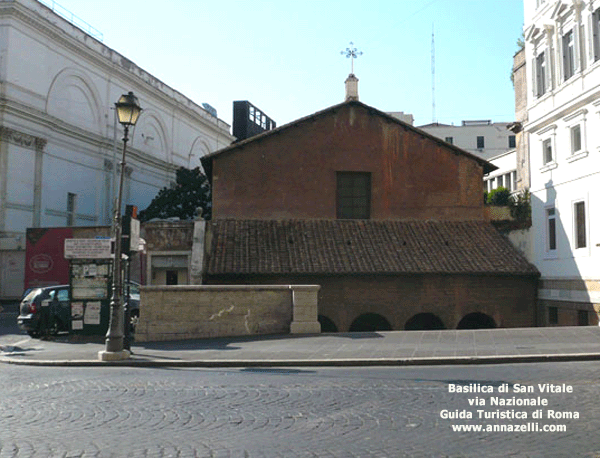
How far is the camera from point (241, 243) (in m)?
28.1

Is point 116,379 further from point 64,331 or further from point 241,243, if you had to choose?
point 241,243

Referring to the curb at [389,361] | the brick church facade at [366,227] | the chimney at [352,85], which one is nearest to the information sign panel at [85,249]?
the curb at [389,361]

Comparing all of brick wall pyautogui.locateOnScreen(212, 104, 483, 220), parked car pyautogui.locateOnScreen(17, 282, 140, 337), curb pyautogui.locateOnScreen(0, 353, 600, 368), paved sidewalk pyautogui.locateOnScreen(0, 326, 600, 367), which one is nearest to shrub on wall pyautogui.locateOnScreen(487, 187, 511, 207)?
brick wall pyautogui.locateOnScreen(212, 104, 483, 220)

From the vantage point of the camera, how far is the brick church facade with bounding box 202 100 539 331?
27.0m

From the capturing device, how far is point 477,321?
27.7m

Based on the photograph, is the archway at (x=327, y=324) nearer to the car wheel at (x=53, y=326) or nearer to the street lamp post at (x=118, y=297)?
the car wheel at (x=53, y=326)

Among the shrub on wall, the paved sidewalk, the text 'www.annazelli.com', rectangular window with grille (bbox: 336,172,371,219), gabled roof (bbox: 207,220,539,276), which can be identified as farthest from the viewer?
the shrub on wall

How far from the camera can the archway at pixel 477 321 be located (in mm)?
27531

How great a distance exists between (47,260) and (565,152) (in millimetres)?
23886

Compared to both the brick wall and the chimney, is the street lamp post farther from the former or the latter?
the chimney

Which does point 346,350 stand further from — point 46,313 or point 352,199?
point 352,199

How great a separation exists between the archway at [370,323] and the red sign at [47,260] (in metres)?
14.7

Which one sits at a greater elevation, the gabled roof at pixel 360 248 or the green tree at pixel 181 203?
the green tree at pixel 181 203

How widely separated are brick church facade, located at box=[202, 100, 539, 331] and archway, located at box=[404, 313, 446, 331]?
0.04 meters
